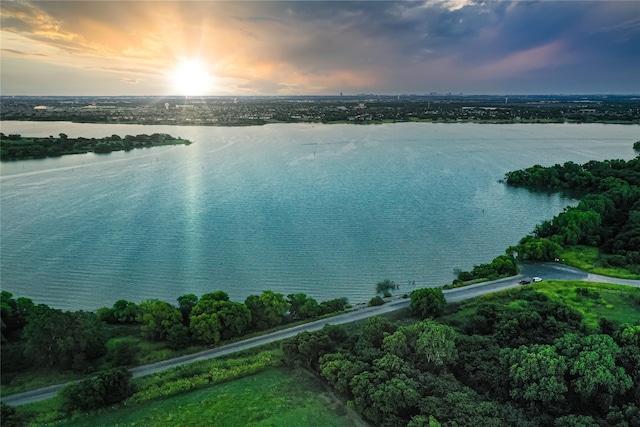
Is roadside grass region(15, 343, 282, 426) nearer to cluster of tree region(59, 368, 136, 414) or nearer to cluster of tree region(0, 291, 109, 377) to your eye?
cluster of tree region(59, 368, 136, 414)

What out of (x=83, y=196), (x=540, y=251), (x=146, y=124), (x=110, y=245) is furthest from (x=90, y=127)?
(x=540, y=251)

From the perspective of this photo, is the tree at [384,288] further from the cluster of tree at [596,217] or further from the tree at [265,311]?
the cluster of tree at [596,217]

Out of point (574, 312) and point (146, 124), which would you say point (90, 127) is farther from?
point (574, 312)

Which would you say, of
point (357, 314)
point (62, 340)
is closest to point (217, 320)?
point (62, 340)

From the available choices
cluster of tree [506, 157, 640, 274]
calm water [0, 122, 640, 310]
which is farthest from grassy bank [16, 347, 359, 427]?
cluster of tree [506, 157, 640, 274]

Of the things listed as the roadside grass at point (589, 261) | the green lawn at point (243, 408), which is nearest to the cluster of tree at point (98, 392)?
the green lawn at point (243, 408)
